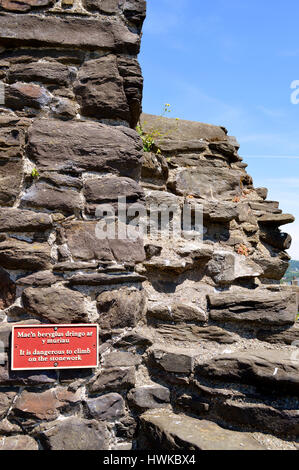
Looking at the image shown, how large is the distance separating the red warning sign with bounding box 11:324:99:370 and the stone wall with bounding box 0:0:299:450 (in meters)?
0.05

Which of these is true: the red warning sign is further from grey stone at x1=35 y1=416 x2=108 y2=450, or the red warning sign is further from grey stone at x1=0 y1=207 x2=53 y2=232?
grey stone at x1=0 y1=207 x2=53 y2=232

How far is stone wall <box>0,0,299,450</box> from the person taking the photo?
204 centimetres

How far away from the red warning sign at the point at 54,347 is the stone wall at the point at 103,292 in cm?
5

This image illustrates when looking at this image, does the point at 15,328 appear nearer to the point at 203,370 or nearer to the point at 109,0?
the point at 203,370

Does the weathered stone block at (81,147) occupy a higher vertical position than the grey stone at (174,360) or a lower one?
higher

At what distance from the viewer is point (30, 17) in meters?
2.42

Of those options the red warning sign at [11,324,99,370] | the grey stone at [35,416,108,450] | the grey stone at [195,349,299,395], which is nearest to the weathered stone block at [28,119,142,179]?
the red warning sign at [11,324,99,370]

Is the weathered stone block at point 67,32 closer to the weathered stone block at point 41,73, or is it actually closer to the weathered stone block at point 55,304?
the weathered stone block at point 41,73

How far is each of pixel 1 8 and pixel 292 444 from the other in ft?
9.08

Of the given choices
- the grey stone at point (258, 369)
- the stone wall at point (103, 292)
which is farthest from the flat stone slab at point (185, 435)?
the grey stone at point (258, 369)

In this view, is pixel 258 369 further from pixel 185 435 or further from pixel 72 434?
pixel 72 434

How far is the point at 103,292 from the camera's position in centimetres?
226

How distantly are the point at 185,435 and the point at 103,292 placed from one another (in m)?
0.81

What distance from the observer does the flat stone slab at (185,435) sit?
184 cm
